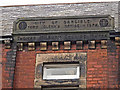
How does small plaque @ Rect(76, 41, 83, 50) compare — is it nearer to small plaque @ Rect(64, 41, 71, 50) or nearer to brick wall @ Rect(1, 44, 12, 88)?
small plaque @ Rect(64, 41, 71, 50)

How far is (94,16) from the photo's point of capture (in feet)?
39.4

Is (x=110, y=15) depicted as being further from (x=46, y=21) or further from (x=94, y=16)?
(x=46, y=21)

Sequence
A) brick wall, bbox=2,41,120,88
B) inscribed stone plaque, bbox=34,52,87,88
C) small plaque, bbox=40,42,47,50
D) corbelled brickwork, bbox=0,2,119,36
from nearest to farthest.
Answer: brick wall, bbox=2,41,120,88
inscribed stone plaque, bbox=34,52,87,88
small plaque, bbox=40,42,47,50
corbelled brickwork, bbox=0,2,119,36

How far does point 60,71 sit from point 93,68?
1.04m

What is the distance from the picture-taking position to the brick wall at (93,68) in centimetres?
1110

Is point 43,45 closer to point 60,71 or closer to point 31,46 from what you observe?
point 31,46

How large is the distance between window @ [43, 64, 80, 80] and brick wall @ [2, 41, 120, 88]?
40 centimetres

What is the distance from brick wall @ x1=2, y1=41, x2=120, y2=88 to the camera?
36.4 ft

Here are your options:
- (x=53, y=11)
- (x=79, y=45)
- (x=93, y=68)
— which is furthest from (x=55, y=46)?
(x=53, y=11)

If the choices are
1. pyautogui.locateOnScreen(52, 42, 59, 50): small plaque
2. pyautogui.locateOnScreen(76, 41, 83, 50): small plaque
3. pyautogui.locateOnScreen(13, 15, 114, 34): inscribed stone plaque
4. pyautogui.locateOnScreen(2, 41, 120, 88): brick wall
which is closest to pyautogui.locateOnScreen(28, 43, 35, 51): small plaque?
pyautogui.locateOnScreen(2, 41, 120, 88): brick wall

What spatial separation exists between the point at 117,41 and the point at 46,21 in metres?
2.42

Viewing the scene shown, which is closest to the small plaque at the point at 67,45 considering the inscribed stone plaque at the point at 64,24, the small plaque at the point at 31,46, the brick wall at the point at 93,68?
the brick wall at the point at 93,68

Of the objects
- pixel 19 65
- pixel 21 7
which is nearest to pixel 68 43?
pixel 19 65

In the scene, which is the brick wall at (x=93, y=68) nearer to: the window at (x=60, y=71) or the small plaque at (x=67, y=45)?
the small plaque at (x=67, y=45)
